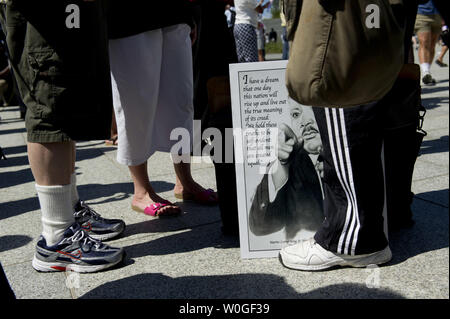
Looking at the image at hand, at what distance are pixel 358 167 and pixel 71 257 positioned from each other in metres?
1.28

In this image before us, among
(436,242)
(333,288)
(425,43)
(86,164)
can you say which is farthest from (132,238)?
(425,43)

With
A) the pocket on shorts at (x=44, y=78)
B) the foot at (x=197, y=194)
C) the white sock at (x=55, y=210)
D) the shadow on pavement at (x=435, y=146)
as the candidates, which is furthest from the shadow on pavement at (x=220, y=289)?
the shadow on pavement at (x=435, y=146)

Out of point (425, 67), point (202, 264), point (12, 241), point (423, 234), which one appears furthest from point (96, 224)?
point (425, 67)

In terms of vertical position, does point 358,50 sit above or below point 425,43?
below

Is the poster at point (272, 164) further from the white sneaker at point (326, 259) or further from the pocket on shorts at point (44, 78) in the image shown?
the pocket on shorts at point (44, 78)

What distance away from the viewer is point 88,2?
168cm

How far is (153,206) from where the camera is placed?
2.51 metres

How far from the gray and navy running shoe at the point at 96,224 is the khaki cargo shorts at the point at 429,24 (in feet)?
19.5

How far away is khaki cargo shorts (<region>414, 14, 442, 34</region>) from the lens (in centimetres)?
644

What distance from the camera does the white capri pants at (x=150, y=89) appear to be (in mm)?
2180

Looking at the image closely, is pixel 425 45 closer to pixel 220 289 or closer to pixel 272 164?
pixel 272 164

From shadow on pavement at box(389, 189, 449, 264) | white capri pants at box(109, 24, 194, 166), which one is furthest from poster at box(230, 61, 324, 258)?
white capri pants at box(109, 24, 194, 166)

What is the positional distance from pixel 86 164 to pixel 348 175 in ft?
9.72

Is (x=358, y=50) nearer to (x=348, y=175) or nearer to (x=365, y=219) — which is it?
(x=348, y=175)
